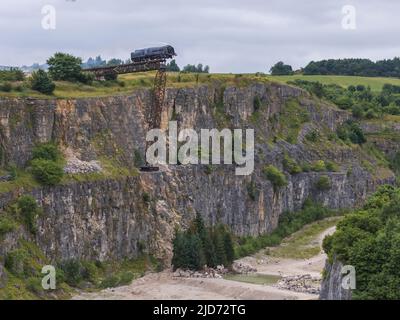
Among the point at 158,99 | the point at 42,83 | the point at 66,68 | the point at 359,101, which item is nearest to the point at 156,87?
the point at 158,99

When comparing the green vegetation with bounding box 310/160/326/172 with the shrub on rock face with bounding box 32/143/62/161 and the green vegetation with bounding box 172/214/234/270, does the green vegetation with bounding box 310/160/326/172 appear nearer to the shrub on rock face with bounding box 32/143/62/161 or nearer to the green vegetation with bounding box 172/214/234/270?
the green vegetation with bounding box 172/214/234/270

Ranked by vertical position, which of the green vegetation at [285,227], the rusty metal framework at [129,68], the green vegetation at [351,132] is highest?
the rusty metal framework at [129,68]

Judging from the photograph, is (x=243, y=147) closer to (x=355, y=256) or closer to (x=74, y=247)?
(x=74, y=247)

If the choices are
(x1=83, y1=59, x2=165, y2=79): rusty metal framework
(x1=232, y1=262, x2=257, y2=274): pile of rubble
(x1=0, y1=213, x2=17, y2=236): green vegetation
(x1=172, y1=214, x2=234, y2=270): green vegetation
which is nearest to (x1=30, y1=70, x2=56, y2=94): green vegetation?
(x1=83, y1=59, x2=165, y2=79): rusty metal framework

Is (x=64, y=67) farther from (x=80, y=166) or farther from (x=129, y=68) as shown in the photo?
(x=80, y=166)

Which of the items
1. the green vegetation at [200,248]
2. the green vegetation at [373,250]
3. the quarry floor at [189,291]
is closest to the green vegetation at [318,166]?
the green vegetation at [200,248]

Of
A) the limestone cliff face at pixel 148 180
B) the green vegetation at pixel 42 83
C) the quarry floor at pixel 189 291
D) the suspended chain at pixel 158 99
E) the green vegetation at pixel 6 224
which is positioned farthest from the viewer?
the suspended chain at pixel 158 99

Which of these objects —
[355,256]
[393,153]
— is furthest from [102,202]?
[393,153]

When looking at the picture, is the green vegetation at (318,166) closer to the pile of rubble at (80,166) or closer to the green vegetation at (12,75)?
the pile of rubble at (80,166)
